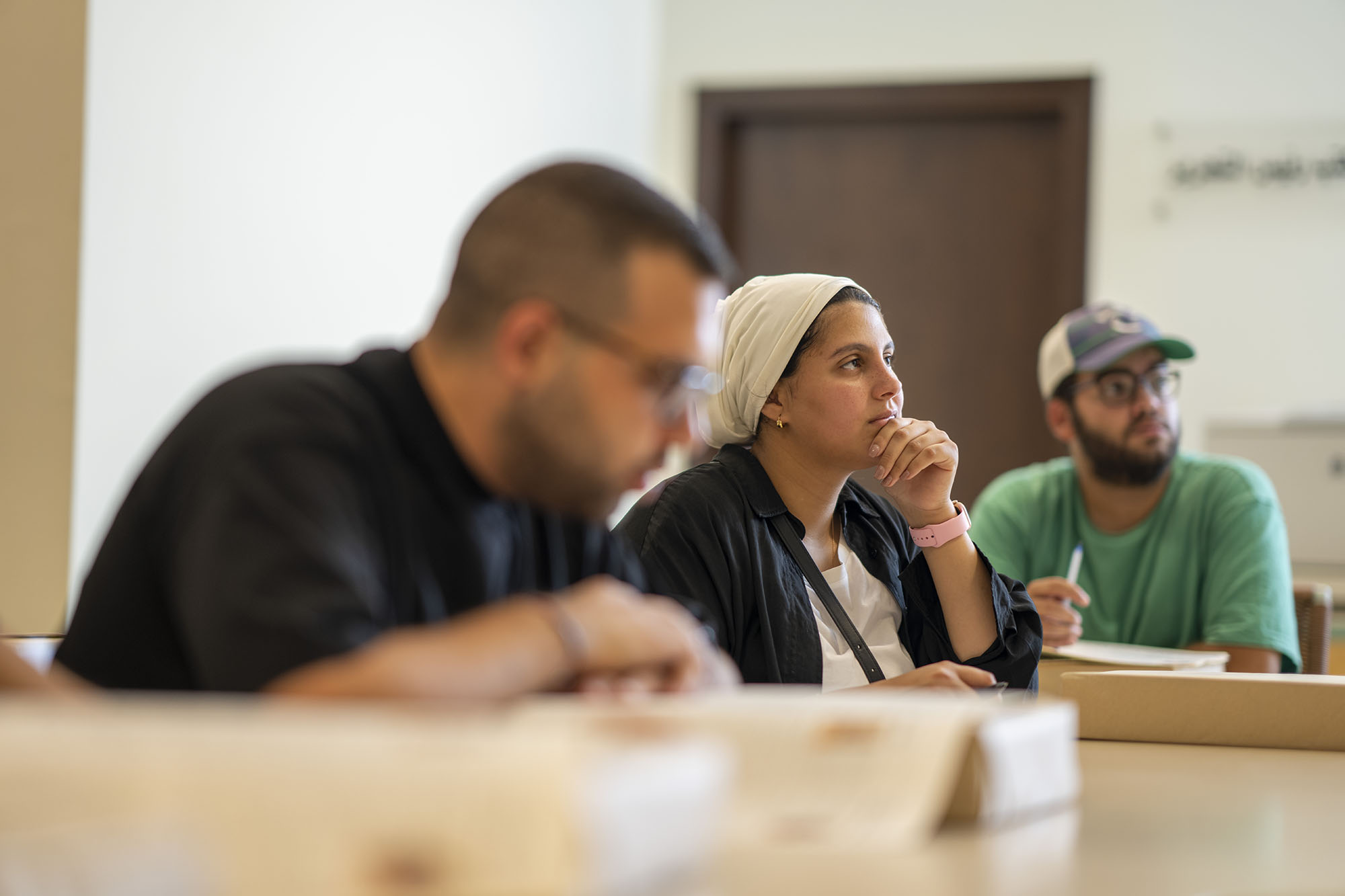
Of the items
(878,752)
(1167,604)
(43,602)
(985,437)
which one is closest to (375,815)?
(878,752)

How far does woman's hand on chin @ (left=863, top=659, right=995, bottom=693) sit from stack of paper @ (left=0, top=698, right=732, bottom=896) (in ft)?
2.97

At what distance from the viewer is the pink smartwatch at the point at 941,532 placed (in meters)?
1.90

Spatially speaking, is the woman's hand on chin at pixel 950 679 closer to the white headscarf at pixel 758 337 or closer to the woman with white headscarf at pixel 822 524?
the woman with white headscarf at pixel 822 524

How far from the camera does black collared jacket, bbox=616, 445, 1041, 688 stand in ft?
5.72

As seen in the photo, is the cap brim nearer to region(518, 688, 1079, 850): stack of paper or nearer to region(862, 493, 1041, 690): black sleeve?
region(862, 493, 1041, 690): black sleeve

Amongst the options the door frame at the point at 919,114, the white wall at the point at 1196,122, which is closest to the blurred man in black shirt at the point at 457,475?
the white wall at the point at 1196,122

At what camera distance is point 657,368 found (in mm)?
1025

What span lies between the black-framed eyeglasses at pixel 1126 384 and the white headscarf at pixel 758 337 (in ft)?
3.11

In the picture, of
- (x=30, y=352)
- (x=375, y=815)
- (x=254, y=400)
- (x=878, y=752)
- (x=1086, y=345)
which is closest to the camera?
(x=375, y=815)

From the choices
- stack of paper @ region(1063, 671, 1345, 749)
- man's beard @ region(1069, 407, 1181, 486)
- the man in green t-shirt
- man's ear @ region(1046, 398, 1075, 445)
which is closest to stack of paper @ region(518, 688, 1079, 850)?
stack of paper @ region(1063, 671, 1345, 749)

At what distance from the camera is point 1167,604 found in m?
2.60

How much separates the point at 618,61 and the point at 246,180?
2.34 m

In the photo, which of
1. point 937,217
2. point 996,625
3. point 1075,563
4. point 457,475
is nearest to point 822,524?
point 996,625

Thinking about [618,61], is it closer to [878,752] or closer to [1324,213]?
[1324,213]
